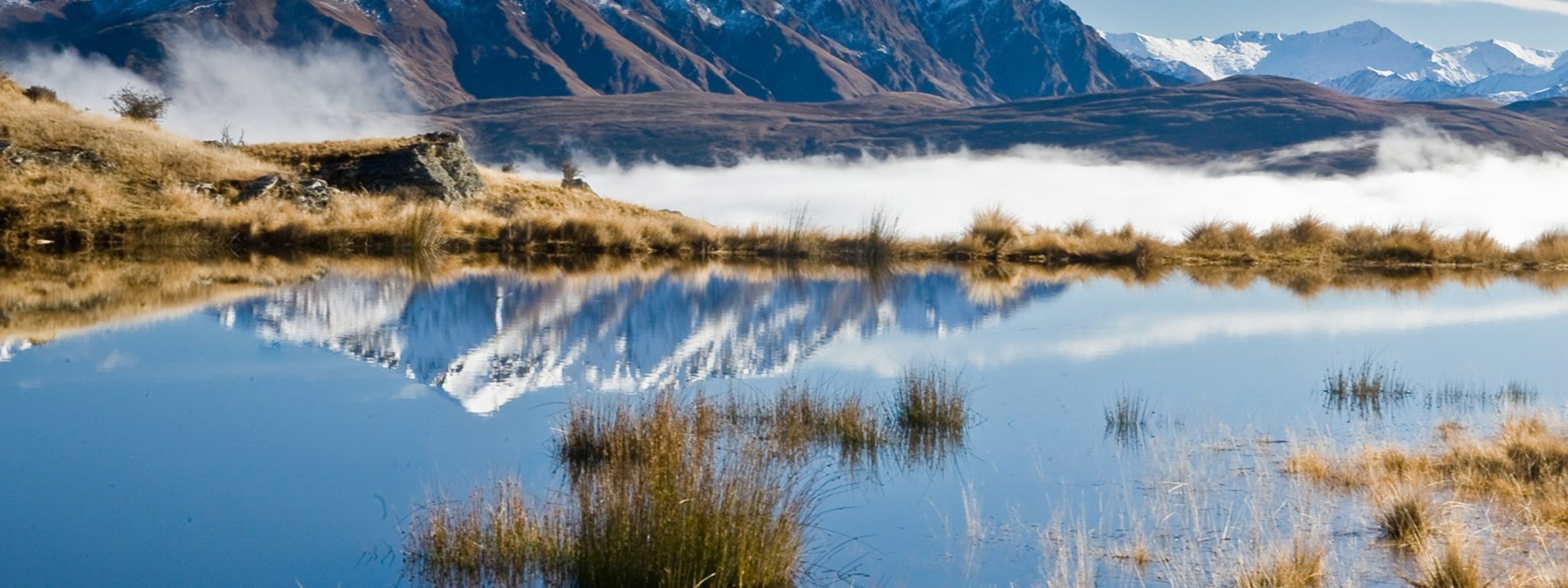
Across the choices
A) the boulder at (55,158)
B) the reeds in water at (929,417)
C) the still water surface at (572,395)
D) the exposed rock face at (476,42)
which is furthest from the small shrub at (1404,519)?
the exposed rock face at (476,42)

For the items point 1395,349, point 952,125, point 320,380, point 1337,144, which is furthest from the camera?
point 952,125

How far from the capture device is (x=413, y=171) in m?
24.7

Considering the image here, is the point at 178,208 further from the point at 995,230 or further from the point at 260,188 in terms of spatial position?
the point at 995,230

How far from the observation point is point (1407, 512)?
5215 mm

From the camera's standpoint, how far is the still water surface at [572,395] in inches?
195

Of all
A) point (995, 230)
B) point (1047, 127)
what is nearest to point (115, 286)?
point (995, 230)

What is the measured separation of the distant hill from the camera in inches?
4107

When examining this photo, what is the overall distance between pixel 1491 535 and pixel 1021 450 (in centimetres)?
213

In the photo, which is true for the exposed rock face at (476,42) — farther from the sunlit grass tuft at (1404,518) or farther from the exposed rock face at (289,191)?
the sunlit grass tuft at (1404,518)

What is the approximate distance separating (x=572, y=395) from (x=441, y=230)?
48.0ft

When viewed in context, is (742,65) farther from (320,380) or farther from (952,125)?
(320,380)

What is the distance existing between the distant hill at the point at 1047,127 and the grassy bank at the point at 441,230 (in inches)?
2775

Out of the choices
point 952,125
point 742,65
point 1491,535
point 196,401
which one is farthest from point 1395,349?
point 742,65

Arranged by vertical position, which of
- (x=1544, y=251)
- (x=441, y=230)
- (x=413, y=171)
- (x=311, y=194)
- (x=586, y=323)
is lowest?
(x=1544, y=251)
